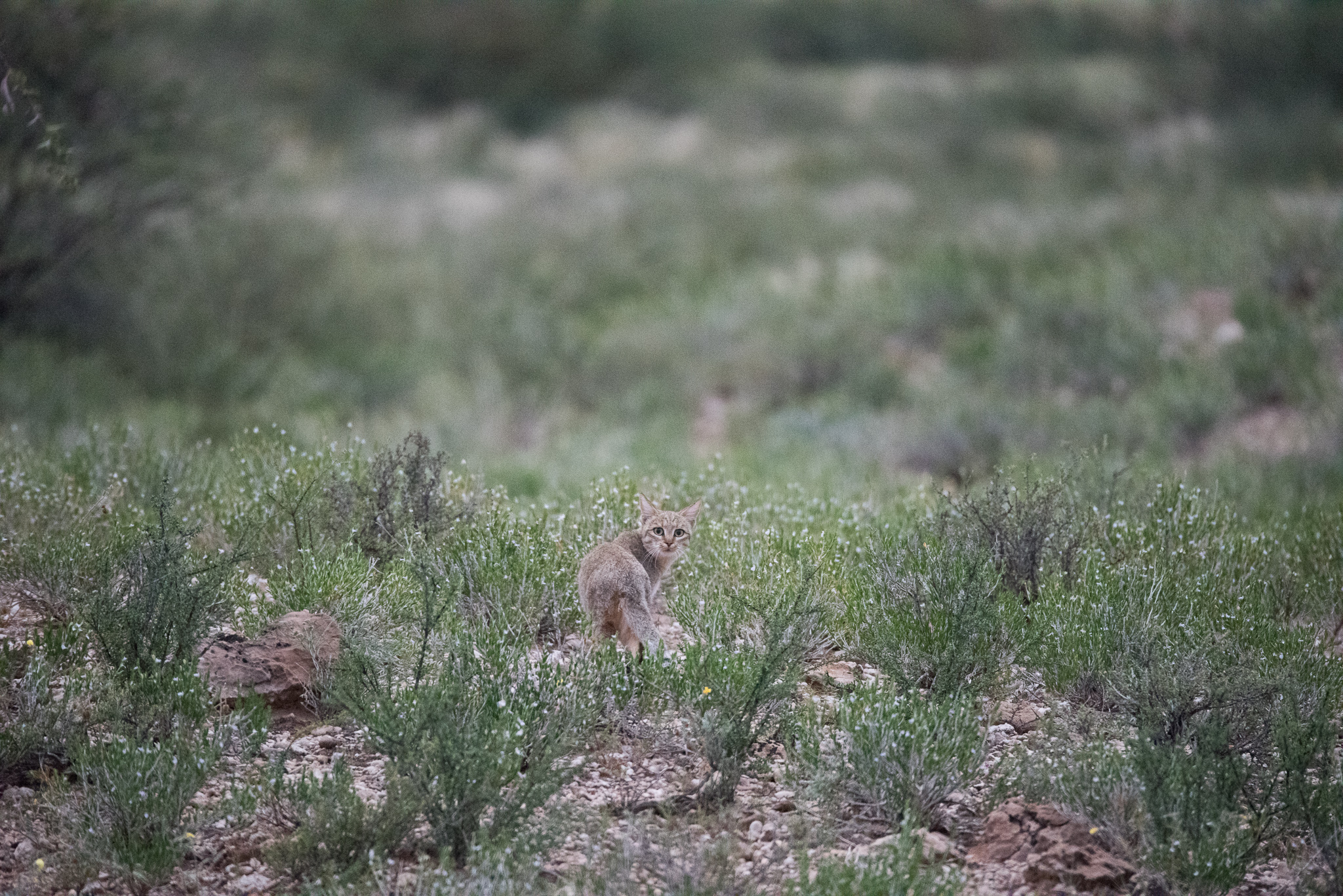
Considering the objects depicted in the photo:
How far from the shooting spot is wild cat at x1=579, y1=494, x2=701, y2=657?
4820 millimetres

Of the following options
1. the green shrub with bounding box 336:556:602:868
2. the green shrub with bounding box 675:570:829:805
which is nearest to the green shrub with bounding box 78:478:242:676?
the green shrub with bounding box 336:556:602:868

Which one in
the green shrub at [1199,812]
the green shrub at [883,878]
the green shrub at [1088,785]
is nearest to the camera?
the green shrub at [883,878]

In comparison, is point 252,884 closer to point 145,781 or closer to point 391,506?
point 145,781

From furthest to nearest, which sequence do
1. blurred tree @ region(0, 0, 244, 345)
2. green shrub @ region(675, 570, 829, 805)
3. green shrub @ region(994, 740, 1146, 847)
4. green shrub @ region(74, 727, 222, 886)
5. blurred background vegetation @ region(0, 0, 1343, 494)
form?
blurred background vegetation @ region(0, 0, 1343, 494) → blurred tree @ region(0, 0, 244, 345) → green shrub @ region(675, 570, 829, 805) → green shrub @ region(994, 740, 1146, 847) → green shrub @ region(74, 727, 222, 886)

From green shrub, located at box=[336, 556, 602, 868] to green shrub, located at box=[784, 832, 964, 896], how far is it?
959 millimetres

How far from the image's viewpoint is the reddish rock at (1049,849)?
3.76 metres

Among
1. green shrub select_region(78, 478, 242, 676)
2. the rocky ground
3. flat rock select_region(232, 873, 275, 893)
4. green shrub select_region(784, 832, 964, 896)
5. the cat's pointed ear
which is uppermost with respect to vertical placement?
the cat's pointed ear

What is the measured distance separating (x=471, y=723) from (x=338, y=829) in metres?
0.57

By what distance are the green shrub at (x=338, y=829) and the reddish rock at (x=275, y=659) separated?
72cm

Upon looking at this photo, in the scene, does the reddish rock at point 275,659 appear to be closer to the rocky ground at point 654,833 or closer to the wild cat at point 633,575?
the rocky ground at point 654,833

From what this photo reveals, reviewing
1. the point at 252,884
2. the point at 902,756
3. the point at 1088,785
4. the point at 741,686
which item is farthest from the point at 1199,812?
the point at 252,884

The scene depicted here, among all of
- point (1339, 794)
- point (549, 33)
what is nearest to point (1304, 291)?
point (1339, 794)

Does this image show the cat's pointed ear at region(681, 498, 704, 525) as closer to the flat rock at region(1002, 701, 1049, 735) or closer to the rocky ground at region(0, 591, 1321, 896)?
the rocky ground at region(0, 591, 1321, 896)

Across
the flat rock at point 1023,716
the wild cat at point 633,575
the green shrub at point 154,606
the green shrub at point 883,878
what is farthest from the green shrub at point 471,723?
the flat rock at point 1023,716
